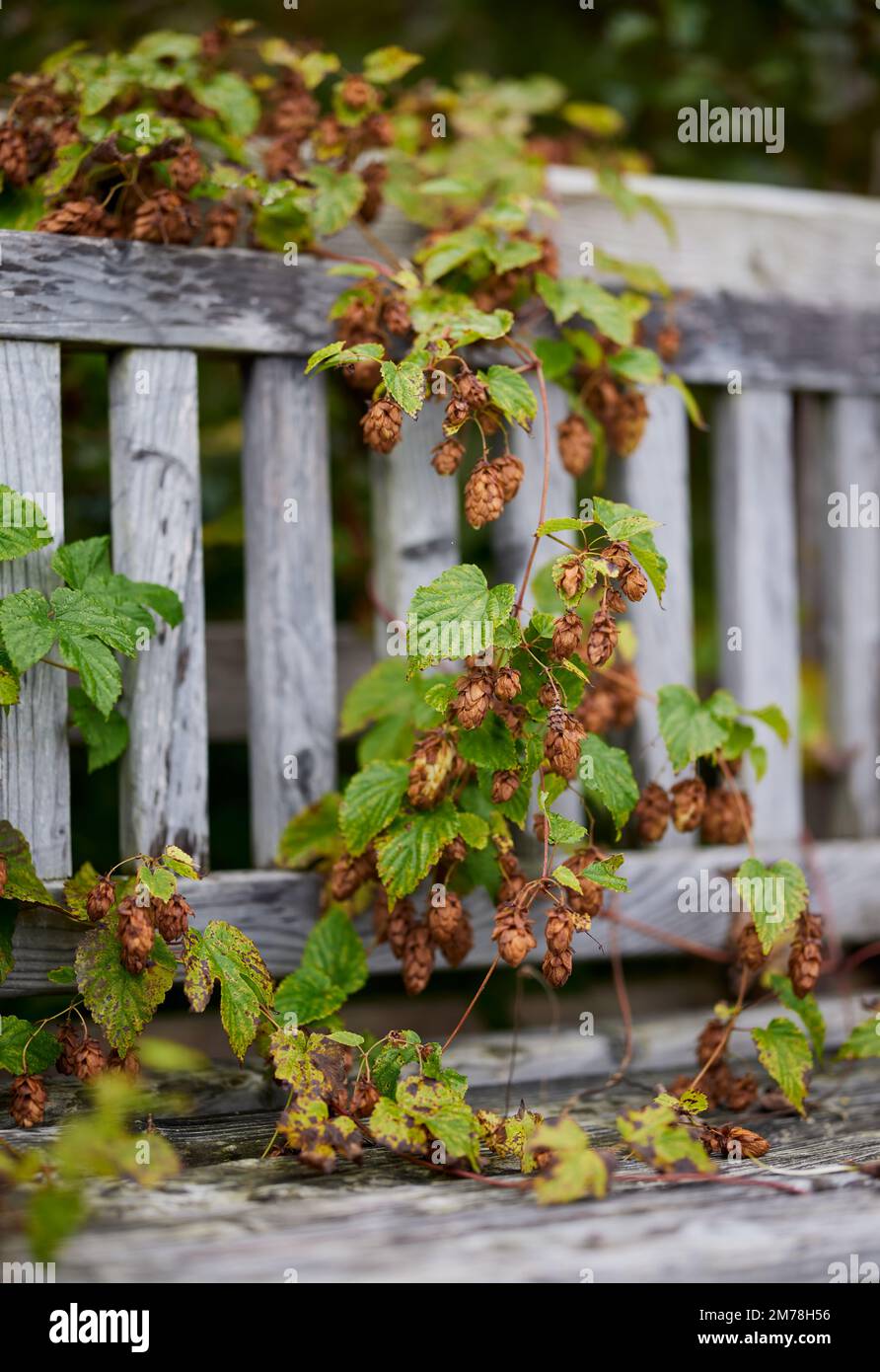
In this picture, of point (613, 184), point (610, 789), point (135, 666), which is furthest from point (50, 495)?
point (613, 184)

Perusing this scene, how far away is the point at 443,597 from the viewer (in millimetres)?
1540

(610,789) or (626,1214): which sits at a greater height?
(610,789)

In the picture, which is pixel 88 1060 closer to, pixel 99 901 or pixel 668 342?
pixel 99 901

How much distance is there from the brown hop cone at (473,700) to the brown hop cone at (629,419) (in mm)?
784

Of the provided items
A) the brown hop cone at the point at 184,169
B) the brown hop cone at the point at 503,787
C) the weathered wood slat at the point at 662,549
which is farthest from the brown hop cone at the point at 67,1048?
the brown hop cone at the point at 184,169

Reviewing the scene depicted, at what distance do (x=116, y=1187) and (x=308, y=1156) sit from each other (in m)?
0.23

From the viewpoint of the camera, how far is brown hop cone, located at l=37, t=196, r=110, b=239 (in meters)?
1.82

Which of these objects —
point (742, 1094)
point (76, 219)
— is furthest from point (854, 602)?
point (76, 219)

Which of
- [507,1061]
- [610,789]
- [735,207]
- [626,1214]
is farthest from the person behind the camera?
[735,207]

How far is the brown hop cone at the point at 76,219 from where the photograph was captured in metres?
1.82

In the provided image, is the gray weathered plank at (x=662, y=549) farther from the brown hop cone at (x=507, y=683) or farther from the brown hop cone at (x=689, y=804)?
the brown hop cone at (x=507, y=683)

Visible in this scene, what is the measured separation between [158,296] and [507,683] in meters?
0.88

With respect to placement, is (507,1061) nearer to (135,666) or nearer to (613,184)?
(135,666)

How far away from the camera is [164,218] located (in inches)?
73.4
